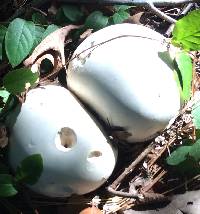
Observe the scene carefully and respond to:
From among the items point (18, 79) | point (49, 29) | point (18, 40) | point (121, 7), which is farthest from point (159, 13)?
point (18, 79)

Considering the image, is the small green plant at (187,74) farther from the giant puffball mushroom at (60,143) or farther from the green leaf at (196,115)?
the giant puffball mushroom at (60,143)

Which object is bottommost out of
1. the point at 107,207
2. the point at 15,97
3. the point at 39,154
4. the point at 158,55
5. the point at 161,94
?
the point at 107,207

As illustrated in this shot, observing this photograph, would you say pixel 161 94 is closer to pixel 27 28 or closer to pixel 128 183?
pixel 128 183

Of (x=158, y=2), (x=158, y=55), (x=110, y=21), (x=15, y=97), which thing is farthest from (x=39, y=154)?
(x=158, y=2)

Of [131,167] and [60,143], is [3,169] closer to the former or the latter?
[60,143]

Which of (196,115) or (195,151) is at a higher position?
(196,115)

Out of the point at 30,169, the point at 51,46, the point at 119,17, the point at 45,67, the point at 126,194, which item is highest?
the point at 119,17

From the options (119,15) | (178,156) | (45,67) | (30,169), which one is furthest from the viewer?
(119,15)
